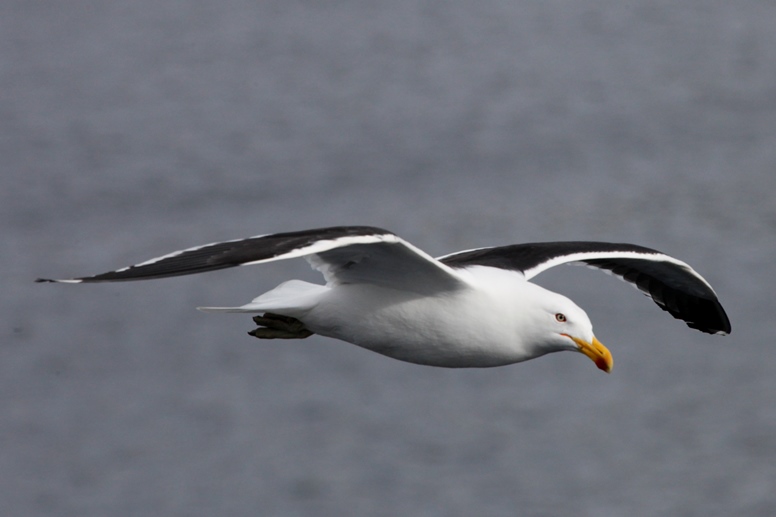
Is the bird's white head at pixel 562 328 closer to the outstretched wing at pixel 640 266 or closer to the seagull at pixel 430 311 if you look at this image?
the seagull at pixel 430 311

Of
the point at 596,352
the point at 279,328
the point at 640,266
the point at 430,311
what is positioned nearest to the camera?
the point at 430,311

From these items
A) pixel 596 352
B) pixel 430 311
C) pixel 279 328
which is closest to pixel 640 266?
pixel 596 352

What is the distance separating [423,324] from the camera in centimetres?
877

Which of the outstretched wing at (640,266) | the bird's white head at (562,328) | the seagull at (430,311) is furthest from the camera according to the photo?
the outstretched wing at (640,266)

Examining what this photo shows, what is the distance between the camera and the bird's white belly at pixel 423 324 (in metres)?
8.74

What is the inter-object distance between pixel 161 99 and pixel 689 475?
11588 mm

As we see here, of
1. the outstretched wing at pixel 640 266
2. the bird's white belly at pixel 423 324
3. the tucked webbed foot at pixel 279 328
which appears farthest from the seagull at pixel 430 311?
the outstretched wing at pixel 640 266

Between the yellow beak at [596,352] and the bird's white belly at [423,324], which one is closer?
the bird's white belly at [423,324]

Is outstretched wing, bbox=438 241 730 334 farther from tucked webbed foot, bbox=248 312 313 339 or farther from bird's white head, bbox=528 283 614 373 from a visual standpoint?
tucked webbed foot, bbox=248 312 313 339

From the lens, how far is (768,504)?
18.3 meters

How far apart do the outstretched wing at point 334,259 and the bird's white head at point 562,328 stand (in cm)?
60

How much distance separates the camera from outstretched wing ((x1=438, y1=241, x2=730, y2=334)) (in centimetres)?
1020

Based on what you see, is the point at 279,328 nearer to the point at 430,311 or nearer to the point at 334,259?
the point at 334,259

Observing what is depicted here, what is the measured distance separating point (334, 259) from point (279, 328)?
89 centimetres
